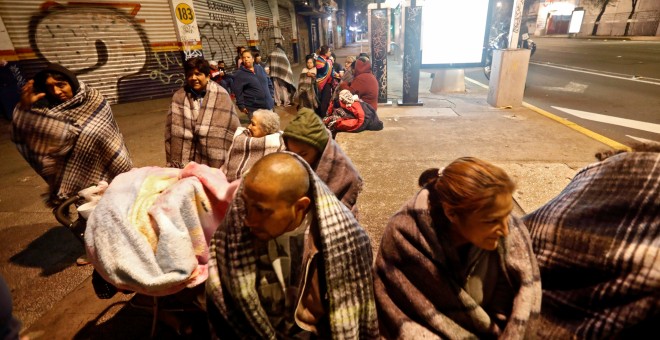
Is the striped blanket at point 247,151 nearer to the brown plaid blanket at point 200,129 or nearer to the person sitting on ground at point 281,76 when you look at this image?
the brown plaid blanket at point 200,129

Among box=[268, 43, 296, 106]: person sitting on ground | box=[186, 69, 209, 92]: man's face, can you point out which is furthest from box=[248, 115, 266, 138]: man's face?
box=[268, 43, 296, 106]: person sitting on ground

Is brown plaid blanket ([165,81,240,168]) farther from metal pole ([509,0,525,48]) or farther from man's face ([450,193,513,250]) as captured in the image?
A: metal pole ([509,0,525,48])

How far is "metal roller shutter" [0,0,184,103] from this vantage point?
→ 8.07 metres

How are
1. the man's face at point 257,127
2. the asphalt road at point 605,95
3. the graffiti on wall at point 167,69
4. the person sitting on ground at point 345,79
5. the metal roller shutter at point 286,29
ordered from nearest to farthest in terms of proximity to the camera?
1. the man's face at point 257,127
2. the asphalt road at point 605,95
3. the person sitting on ground at point 345,79
4. the graffiti on wall at point 167,69
5. the metal roller shutter at point 286,29

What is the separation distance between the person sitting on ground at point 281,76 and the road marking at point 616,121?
654 cm

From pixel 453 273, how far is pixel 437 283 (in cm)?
9

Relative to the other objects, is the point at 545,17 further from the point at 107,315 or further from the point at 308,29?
the point at 107,315

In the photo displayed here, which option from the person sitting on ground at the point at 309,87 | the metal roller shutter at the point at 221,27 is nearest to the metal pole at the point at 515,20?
the person sitting on ground at the point at 309,87

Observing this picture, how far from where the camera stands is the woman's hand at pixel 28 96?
207cm

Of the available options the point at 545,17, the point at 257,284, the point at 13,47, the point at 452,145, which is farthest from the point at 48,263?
the point at 545,17

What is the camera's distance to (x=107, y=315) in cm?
222

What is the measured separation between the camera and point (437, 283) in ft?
4.36

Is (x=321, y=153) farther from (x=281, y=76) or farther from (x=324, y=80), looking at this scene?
(x=281, y=76)

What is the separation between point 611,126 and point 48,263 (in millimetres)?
8314
